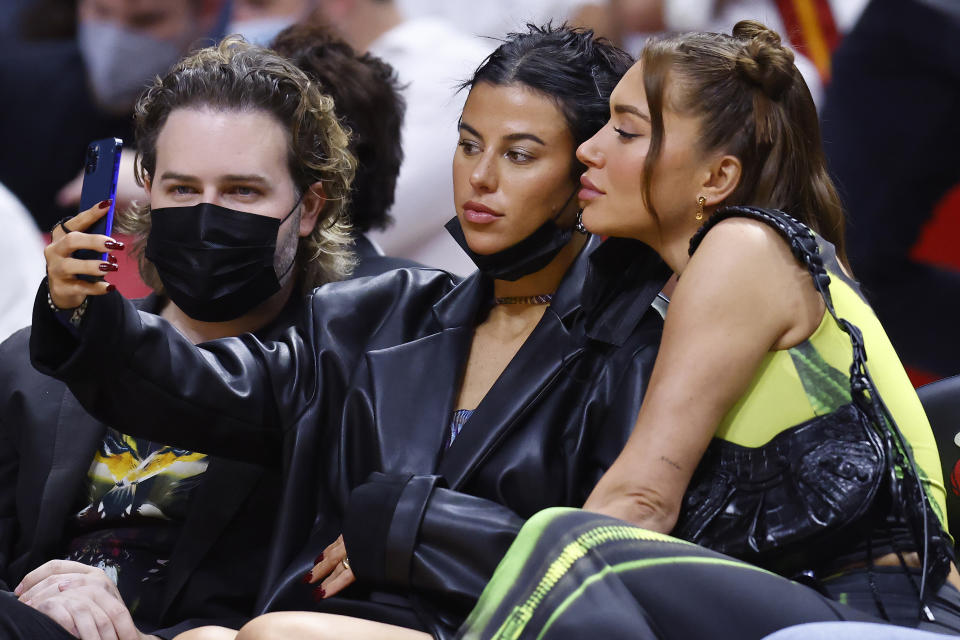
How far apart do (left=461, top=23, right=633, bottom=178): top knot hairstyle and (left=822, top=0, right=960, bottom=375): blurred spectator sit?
1722 mm

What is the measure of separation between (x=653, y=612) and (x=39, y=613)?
84cm

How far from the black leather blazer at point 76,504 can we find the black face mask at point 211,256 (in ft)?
0.36

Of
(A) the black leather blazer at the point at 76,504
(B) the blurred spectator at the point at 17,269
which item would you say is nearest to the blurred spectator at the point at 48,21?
(B) the blurred spectator at the point at 17,269

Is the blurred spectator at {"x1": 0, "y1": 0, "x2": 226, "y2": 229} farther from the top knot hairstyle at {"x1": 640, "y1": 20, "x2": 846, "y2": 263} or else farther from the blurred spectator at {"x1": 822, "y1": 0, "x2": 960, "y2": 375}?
the top knot hairstyle at {"x1": 640, "y1": 20, "x2": 846, "y2": 263}

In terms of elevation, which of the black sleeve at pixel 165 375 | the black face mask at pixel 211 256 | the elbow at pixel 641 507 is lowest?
the black sleeve at pixel 165 375

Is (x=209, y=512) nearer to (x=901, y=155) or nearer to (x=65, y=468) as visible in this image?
(x=65, y=468)

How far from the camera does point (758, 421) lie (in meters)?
1.67

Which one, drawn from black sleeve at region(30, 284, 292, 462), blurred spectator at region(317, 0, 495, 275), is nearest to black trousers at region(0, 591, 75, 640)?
black sleeve at region(30, 284, 292, 462)

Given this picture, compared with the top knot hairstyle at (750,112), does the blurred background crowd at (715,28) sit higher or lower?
lower

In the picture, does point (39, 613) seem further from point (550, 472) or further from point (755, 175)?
point (755, 175)

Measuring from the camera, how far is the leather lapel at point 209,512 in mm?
2008

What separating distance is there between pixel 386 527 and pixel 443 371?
345 mm

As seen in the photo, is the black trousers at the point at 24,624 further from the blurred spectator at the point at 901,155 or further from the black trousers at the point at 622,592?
the blurred spectator at the point at 901,155

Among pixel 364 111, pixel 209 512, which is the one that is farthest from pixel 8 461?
pixel 364 111
